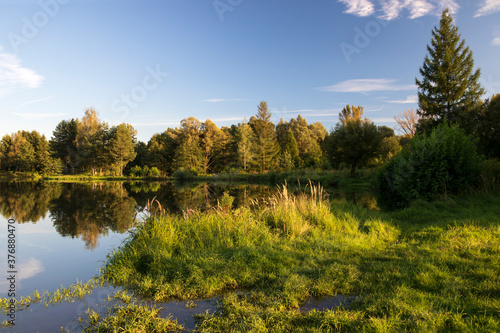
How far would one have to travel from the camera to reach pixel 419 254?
16.3 ft

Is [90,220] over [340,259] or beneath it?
beneath

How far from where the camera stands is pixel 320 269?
4.39 m

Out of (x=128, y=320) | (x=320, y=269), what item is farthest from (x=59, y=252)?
(x=320, y=269)

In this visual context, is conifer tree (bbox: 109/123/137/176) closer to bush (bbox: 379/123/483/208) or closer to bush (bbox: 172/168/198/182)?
bush (bbox: 172/168/198/182)

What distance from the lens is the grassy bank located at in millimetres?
2963

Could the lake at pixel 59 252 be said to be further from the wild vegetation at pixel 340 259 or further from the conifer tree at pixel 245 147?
the conifer tree at pixel 245 147

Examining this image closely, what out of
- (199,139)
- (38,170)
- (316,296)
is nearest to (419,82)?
(316,296)

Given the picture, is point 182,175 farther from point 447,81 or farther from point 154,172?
point 447,81

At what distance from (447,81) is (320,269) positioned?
32457 mm

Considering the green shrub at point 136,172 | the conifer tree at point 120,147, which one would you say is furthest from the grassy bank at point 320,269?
the green shrub at point 136,172

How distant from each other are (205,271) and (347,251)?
2.77 m

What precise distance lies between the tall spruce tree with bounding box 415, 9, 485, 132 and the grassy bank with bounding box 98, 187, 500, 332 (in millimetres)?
25280

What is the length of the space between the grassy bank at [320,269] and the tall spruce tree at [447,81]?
995 inches

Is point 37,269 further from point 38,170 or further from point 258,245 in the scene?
point 38,170
